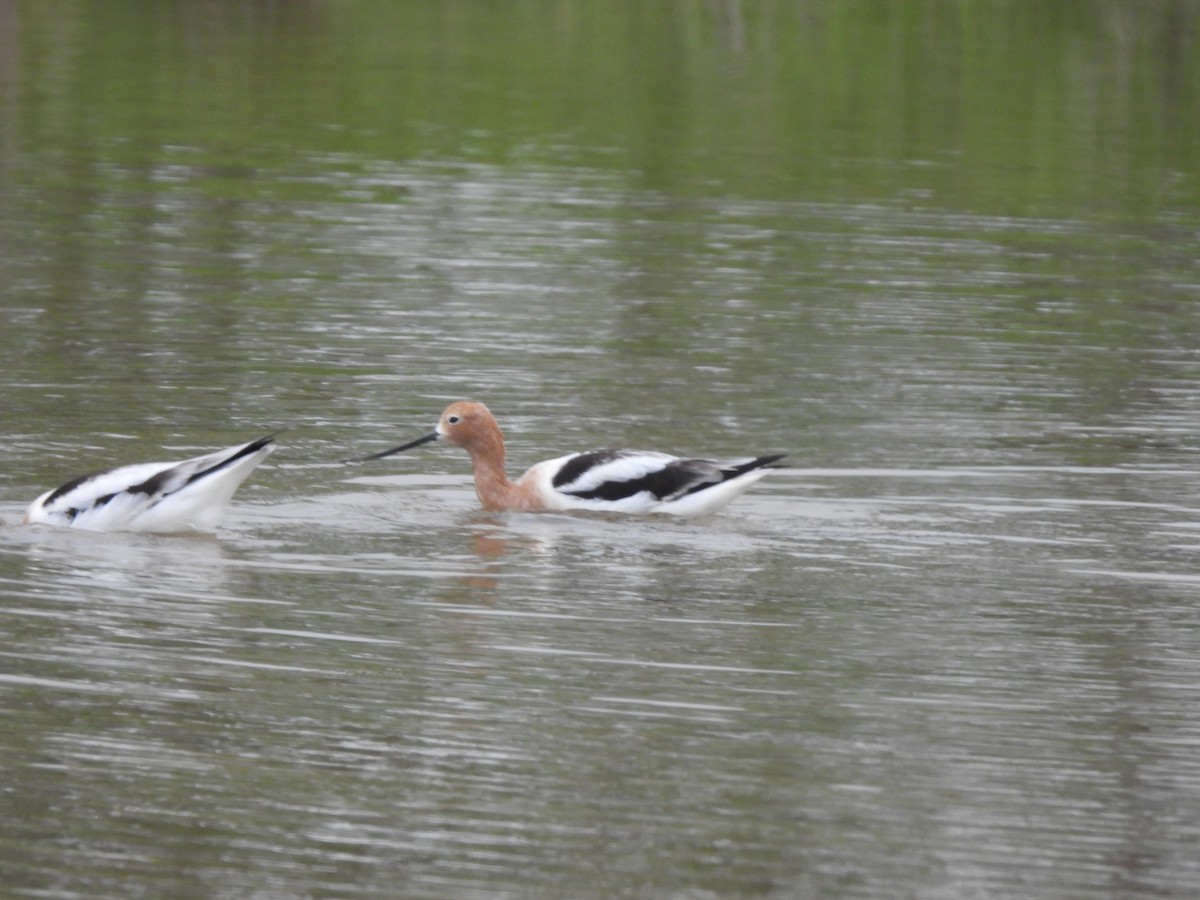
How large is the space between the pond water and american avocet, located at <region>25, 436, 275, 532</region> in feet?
0.46

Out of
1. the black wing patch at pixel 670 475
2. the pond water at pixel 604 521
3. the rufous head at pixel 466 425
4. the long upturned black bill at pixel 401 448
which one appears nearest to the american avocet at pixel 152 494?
the pond water at pixel 604 521

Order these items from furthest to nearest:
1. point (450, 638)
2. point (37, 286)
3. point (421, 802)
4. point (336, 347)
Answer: point (37, 286)
point (336, 347)
point (450, 638)
point (421, 802)

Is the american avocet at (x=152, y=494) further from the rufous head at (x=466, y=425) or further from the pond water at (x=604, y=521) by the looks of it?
the rufous head at (x=466, y=425)

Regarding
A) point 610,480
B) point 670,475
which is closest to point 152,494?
point 610,480

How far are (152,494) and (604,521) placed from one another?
2048 mm

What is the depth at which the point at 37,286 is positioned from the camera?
16.3 meters

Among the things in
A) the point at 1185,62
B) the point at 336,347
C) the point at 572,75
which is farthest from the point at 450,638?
the point at 1185,62

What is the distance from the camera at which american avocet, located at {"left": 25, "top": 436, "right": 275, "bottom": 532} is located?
10047 mm

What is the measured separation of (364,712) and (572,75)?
79.6 ft

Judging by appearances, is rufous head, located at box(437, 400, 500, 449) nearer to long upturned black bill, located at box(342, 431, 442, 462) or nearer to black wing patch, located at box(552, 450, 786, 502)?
long upturned black bill, located at box(342, 431, 442, 462)

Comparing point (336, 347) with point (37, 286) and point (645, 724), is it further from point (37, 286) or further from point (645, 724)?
point (645, 724)

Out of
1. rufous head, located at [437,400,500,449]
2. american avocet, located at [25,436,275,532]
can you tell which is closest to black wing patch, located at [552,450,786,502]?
rufous head, located at [437,400,500,449]

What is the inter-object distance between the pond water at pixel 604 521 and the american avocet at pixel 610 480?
6.4 inches

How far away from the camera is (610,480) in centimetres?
1082
